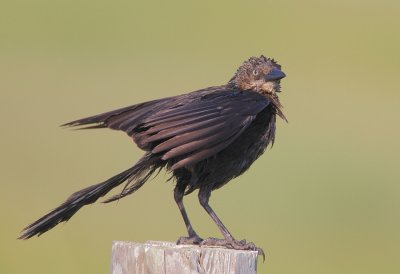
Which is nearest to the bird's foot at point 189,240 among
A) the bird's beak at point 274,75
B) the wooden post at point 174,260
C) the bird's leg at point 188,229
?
the bird's leg at point 188,229

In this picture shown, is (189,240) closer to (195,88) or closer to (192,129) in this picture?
(192,129)

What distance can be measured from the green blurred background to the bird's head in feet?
2.39

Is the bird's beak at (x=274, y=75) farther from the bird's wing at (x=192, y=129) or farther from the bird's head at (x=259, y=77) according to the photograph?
the bird's wing at (x=192, y=129)

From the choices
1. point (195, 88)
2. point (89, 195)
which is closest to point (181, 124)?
point (89, 195)

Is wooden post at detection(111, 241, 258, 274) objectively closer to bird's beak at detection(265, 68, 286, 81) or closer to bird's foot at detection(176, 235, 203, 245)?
bird's foot at detection(176, 235, 203, 245)

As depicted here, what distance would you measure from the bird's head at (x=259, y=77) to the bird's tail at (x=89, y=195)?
926 mm

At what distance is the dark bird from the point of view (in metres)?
5.96

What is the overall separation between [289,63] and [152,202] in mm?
6619

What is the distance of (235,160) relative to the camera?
652cm

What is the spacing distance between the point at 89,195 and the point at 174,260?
946 millimetres

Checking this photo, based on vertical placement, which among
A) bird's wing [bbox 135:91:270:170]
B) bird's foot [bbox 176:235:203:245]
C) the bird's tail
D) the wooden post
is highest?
bird's wing [bbox 135:91:270:170]

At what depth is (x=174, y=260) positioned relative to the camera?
5180 millimetres

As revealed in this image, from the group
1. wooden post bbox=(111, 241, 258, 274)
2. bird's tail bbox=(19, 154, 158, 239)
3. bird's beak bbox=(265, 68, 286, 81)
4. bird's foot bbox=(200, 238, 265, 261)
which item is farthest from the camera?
bird's beak bbox=(265, 68, 286, 81)

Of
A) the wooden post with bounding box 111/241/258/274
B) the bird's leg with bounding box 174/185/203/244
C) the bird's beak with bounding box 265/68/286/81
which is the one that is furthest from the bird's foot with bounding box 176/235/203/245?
the bird's beak with bounding box 265/68/286/81
